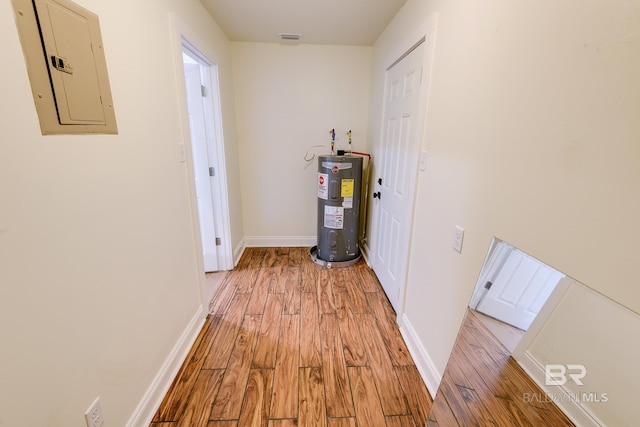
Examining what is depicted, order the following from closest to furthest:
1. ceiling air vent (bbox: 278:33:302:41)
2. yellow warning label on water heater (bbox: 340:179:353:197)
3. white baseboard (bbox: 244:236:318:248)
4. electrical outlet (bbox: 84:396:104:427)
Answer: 1. electrical outlet (bbox: 84:396:104:427)
2. ceiling air vent (bbox: 278:33:302:41)
3. yellow warning label on water heater (bbox: 340:179:353:197)
4. white baseboard (bbox: 244:236:318:248)

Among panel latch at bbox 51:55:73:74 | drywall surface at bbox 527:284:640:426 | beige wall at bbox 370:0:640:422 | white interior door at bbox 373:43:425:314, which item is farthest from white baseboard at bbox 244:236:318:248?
drywall surface at bbox 527:284:640:426

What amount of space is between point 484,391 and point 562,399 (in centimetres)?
30

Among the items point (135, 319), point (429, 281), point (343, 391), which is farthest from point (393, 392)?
point (135, 319)

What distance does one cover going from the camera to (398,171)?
2146 millimetres

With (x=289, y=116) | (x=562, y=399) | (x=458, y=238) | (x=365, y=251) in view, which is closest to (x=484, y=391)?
(x=562, y=399)

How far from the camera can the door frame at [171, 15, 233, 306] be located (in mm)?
1661

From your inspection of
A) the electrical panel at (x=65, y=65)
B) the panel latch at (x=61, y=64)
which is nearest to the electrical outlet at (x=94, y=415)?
the electrical panel at (x=65, y=65)

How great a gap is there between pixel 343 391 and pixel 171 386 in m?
0.99

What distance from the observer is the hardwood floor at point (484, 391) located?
2.67 ft

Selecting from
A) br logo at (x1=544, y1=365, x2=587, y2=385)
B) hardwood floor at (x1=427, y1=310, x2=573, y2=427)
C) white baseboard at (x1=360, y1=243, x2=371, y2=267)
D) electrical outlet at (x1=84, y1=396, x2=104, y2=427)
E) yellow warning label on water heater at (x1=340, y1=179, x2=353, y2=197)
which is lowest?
white baseboard at (x1=360, y1=243, x2=371, y2=267)

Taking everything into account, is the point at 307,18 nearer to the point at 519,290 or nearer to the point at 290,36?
the point at 290,36

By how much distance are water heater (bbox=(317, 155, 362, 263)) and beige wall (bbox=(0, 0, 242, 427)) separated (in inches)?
56.5

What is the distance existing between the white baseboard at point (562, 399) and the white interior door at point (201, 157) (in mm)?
2326

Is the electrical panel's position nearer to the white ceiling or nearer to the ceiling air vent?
Result: the white ceiling
